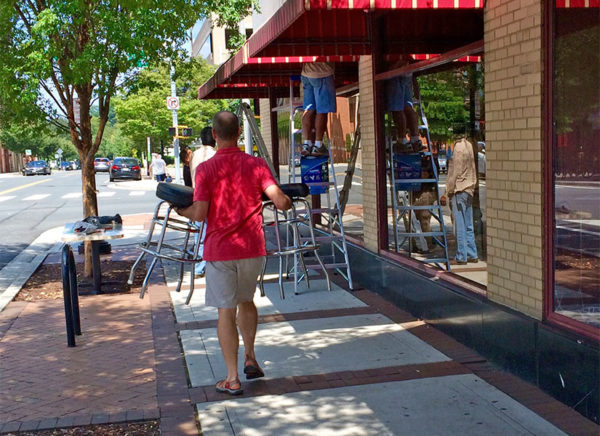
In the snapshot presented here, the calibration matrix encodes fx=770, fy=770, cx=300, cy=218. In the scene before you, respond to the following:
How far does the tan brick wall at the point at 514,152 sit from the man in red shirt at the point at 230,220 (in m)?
1.68

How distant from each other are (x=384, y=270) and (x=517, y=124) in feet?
10.7

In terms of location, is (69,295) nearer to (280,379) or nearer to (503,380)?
(280,379)

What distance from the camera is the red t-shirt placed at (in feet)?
16.9

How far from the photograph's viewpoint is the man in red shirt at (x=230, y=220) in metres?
5.16

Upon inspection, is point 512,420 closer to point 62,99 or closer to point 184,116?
point 62,99

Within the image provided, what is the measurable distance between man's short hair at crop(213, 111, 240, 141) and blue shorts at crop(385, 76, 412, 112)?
3.57m

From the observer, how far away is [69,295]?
22.2ft

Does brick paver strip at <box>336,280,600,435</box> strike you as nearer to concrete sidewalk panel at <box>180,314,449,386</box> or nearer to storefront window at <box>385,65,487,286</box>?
concrete sidewalk panel at <box>180,314,449,386</box>

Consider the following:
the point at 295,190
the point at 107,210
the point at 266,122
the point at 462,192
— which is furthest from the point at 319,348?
the point at 107,210

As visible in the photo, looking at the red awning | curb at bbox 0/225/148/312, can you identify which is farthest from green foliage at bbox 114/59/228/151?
the red awning

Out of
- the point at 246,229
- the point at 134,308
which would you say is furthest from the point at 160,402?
the point at 134,308

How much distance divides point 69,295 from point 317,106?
416 cm

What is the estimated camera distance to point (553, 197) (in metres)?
5.10

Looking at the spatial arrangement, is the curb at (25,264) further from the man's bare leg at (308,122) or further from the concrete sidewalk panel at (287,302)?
the man's bare leg at (308,122)
